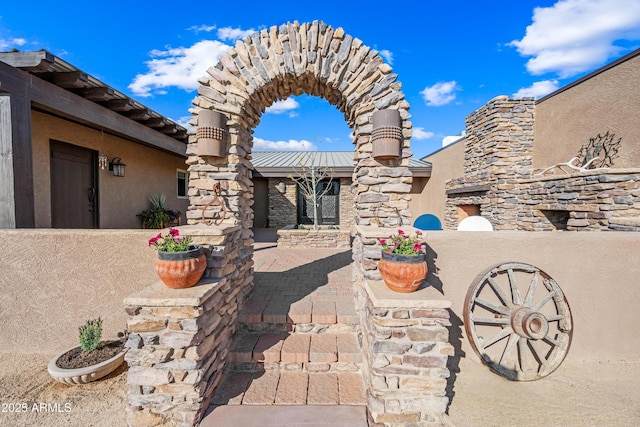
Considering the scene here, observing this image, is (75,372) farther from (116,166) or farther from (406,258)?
(116,166)

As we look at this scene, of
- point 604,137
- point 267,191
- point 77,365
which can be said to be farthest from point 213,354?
point 267,191

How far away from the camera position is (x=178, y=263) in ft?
7.22

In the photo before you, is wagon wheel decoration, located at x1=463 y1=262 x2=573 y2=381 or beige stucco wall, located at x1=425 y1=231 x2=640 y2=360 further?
beige stucco wall, located at x1=425 y1=231 x2=640 y2=360

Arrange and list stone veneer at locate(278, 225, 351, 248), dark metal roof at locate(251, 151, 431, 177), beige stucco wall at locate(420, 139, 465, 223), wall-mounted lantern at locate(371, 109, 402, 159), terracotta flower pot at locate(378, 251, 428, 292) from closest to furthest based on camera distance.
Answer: terracotta flower pot at locate(378, 251, 428, 292), wall-mounted lantern at locate(371, 109, 402, 159), stone veneer at locate(278, 225, 351, 248), beige stucco wall at locate(420, 139, 465, 223), dark metal roof at locate(251, 151, 431, 177)

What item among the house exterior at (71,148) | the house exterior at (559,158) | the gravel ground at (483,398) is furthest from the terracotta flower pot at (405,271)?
the house exterior at (71,148)

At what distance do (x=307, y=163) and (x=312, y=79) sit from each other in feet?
30.4

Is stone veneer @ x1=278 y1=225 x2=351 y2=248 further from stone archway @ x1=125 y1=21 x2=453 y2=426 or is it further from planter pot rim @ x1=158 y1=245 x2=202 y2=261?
planter pot rim @ x1=158 y1=245 x2=202 y2=261

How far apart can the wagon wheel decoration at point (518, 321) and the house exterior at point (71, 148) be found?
565 centimetres

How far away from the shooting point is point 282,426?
202cm

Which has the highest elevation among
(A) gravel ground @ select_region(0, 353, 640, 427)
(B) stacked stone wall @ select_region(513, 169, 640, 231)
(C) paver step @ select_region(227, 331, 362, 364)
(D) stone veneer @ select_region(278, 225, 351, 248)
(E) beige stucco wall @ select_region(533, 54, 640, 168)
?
(E) beige stucco wall @ select_region(533, 54, 640, 168)

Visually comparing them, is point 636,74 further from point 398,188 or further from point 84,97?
point 84,97

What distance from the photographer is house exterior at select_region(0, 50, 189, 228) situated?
317 cm

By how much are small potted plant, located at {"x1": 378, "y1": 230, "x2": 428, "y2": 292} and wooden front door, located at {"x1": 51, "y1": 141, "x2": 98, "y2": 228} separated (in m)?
6.27

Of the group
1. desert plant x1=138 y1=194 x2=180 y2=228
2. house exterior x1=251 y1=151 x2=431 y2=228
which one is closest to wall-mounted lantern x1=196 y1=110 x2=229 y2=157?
desert plant x1=138 y1=194 x2=180 y2=228
